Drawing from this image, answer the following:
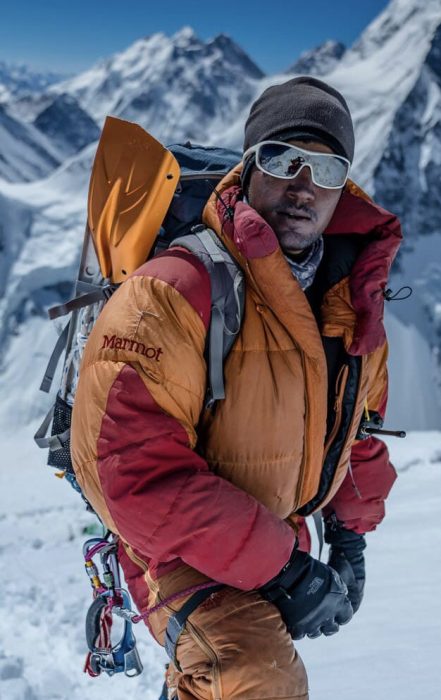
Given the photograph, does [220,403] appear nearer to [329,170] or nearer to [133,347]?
[133,347]

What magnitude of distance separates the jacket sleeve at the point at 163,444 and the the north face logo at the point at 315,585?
0.20 meters

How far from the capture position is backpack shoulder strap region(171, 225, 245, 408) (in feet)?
7.54

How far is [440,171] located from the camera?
89875 millimetres

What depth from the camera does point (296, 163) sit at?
2.70 metres

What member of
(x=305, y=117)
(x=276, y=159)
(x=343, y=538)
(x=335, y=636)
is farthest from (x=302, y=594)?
(x=335, y=636)

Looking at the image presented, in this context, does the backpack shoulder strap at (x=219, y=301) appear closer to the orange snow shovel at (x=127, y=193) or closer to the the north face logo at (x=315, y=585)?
the orange snow shovel at (x=127, y=193)

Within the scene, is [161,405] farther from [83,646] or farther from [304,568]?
[83,646]

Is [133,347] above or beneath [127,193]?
beneath

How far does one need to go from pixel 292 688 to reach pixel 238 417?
0.92 metres

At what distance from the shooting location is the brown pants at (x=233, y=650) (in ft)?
7.19

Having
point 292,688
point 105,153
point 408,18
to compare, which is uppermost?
point 408,18

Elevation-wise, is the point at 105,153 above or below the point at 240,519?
above

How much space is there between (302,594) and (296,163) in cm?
165

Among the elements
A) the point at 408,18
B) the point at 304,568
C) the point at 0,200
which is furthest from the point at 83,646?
the point at 408,18
